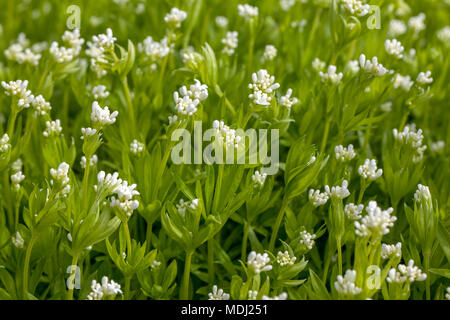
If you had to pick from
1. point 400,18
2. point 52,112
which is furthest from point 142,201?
point 400,18

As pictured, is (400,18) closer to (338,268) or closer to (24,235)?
(338,268)

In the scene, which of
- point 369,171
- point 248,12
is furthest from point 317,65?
point 369,171

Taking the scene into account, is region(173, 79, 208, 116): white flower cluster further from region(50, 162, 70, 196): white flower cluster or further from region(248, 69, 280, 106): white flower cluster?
region(50, 162, 70, 196): white flower cluster

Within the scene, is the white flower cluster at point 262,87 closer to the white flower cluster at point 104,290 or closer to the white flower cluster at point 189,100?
the white flower cluster at point 189,100

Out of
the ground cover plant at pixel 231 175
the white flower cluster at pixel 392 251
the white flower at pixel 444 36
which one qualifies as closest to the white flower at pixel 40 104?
the ground cover plant at pixel 231 175

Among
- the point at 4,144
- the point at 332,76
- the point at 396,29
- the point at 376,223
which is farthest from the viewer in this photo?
the point at 396,29

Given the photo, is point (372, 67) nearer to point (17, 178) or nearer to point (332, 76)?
point (332, 76)

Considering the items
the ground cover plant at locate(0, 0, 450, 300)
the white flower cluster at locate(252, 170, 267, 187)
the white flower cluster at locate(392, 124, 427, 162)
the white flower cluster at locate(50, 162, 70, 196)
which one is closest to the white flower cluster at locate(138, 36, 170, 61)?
the ground cover plant at locate(0, 0, 450, 300)
